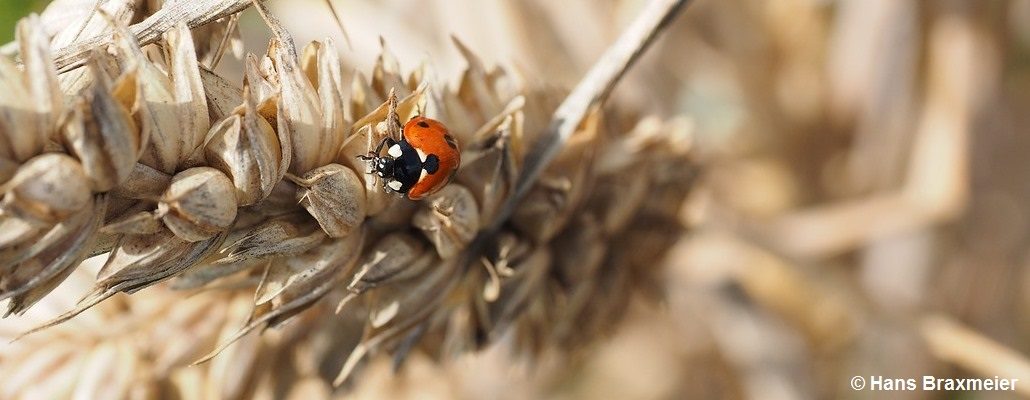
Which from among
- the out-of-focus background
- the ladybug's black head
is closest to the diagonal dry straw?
the ladybug's black head

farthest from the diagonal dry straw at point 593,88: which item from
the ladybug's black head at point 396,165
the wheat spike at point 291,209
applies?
the ladybug's black head at point 396,165

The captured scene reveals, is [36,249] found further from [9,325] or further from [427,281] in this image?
[9,325]

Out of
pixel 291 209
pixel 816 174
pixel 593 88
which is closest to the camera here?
pixel 291 209

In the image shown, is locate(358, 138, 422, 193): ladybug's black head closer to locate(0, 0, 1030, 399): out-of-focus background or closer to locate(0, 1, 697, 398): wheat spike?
locate(0, 1, 697, 398): wheat spike

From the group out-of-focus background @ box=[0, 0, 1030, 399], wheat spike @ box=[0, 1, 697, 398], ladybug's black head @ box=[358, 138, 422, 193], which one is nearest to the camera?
wheat spike @ box=[0, 1, 697, 398]

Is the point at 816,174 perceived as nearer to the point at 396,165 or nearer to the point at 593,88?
the point at 593,88

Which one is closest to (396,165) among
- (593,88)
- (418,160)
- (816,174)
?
(418,160)
